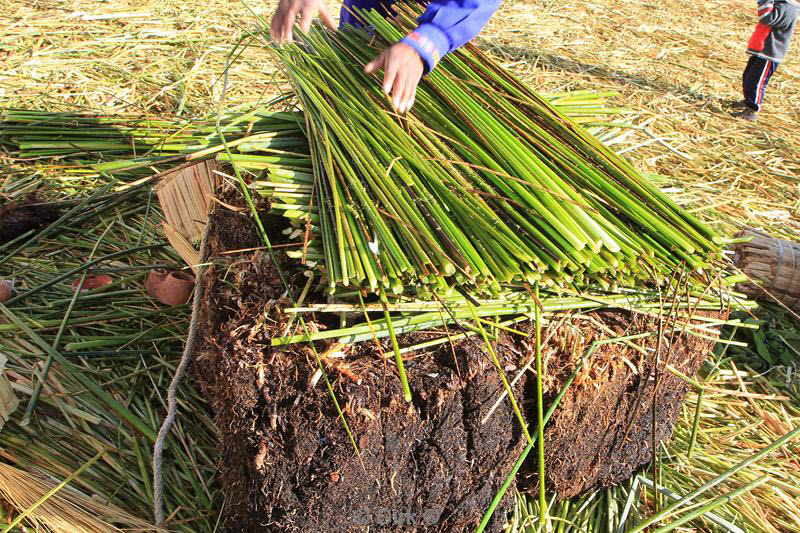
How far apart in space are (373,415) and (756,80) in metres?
5.01

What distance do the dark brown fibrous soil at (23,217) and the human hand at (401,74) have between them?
185 cm

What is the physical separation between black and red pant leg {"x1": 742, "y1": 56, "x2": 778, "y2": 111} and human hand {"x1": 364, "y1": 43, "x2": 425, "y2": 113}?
4.29 meters

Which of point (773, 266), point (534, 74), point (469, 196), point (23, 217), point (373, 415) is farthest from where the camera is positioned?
point (534, 74)

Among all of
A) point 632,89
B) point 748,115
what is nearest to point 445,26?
point 632,89

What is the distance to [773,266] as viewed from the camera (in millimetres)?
2941

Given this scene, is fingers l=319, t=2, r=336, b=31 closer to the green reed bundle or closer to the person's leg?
the green reed bundle

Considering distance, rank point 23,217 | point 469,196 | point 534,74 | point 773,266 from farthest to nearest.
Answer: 1. point 534,74
2. point 773,266
3. point 23,217
4. point 469,196

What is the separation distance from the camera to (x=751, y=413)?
252cm

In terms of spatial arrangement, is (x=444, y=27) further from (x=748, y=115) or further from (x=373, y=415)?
(x=748, y=115)

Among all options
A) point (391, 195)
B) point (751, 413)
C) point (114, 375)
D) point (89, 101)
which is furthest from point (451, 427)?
point (89, 101)

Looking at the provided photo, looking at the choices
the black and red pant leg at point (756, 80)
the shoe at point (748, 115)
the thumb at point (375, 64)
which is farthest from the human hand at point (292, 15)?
the black and red pant leg at point (756, 80)

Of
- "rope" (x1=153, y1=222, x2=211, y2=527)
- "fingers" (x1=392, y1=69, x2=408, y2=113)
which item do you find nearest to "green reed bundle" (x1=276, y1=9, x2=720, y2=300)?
"fingers" (x1=392, y1=69, x2=408, y2=113)

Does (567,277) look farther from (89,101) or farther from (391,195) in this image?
(89,101)

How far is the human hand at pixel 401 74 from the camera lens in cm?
A: 182
